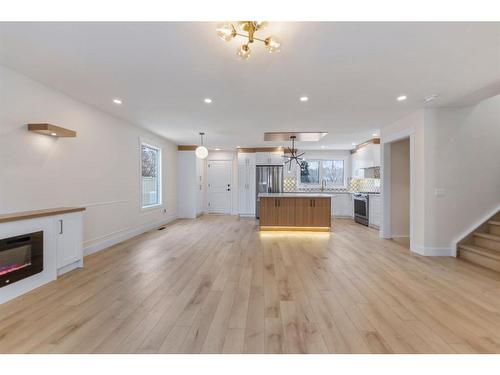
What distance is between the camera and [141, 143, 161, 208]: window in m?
6.44

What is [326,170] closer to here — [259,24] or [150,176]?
[150,176]

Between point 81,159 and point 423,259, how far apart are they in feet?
20.2

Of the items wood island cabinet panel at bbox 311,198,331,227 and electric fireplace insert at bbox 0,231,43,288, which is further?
wood island cabinet panel at bbox 311,198,331,227

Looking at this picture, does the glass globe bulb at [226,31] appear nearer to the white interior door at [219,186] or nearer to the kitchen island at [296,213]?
the kitchen island at [296,213]

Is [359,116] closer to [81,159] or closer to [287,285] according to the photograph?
[287,285]

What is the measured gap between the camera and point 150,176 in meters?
6.84

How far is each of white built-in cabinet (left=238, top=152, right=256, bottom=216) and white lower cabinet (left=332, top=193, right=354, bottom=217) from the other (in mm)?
3132

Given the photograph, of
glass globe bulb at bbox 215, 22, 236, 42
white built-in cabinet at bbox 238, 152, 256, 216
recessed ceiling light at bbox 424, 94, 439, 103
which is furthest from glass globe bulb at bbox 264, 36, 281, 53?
white built-in cabinet at bbox 238, 152, 256, 216

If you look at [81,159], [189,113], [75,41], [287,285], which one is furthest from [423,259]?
[81,159]

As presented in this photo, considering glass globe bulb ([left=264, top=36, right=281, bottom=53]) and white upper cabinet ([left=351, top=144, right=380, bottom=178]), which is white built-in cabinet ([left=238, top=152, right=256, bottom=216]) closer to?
white upper cabinet ([left=351, top=144, right=380, bottom=178])

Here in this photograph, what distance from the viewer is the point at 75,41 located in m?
2.33

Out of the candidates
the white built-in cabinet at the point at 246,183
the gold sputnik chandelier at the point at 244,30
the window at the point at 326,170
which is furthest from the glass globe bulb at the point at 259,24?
the window at the point at 326,170

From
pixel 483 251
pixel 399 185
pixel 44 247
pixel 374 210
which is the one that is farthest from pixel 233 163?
pixel 483 251
